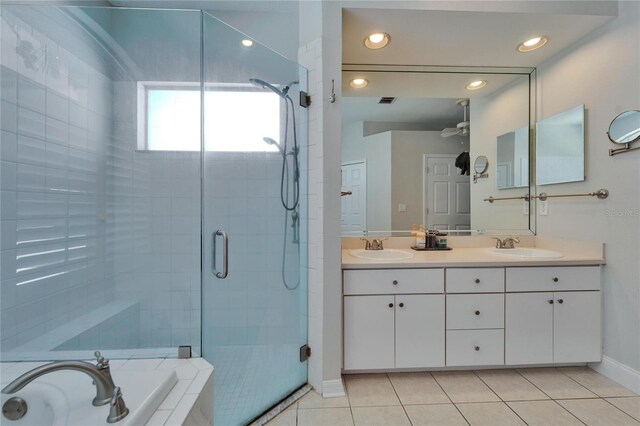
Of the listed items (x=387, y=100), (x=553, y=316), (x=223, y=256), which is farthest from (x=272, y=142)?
(x=553, y=316)

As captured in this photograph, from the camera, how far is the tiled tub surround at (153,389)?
0.91 m

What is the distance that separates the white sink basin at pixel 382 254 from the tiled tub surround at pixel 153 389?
120 centimetres

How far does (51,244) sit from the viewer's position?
4.98 feet

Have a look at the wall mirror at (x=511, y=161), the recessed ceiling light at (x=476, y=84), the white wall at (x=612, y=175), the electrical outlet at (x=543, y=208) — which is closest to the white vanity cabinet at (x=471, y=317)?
the white wall at (x=612, y=175)

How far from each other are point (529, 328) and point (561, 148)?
1414mm

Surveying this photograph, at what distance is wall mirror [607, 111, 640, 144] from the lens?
1.62 meters

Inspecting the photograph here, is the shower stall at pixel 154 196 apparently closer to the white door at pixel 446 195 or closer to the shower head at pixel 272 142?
the shower head at pixel 272 142

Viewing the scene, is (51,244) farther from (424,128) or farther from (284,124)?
(424,128)

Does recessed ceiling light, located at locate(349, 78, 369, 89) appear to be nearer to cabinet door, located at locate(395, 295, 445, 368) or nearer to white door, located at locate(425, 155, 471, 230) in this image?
white door, located at locate(425, 155, 471, 230)

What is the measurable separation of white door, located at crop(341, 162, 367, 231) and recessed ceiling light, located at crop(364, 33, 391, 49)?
2.84 feet

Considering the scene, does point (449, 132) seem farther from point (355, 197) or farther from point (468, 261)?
point (468, 261)

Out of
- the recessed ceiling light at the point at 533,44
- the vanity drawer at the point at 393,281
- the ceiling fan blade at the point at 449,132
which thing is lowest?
the vanity drawer at the point at 393,281

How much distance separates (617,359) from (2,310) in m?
3.60

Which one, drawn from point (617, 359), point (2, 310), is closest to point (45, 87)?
point (2, 310)
